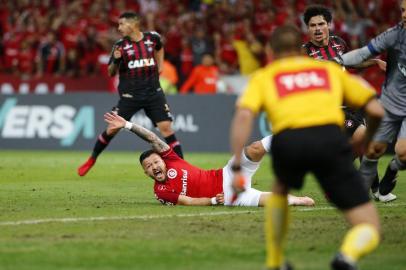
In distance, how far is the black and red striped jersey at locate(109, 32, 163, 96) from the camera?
16.2m

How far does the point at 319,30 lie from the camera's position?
12453 mm

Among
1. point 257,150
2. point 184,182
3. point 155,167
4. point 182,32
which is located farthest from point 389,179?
point 182,32

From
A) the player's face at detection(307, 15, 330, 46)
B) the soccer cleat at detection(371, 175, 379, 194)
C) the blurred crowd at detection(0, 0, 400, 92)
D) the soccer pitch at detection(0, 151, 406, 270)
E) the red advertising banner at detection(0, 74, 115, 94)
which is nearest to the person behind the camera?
the soccer pitch at detection(0, 151, 406, 270)

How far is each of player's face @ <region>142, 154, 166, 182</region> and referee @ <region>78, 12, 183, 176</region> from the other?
15.9 feet

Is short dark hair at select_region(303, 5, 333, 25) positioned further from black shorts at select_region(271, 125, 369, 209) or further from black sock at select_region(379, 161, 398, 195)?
black shorts at select_region(271, 125, 369, 209)

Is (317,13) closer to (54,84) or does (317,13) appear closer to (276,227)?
(276,227)

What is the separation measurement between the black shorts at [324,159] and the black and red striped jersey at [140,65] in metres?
9.42

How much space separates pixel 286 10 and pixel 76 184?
12996 millimetres

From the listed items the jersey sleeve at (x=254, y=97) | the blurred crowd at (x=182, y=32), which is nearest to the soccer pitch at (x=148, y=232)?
the jersey sleeve at (x=254, y=97)

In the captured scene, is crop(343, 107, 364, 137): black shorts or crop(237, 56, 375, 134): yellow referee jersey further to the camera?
crop(343, 107, 364, 137): black shorts

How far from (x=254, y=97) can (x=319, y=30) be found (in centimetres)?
573

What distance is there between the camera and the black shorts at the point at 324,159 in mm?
6852

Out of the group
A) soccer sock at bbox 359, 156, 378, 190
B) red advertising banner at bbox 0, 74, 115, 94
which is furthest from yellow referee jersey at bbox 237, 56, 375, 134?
red advertising banner at bbox 0, 74, 115, 94

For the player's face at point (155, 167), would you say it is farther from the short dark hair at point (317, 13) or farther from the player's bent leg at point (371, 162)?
the short dark hair at point (317, 13)
